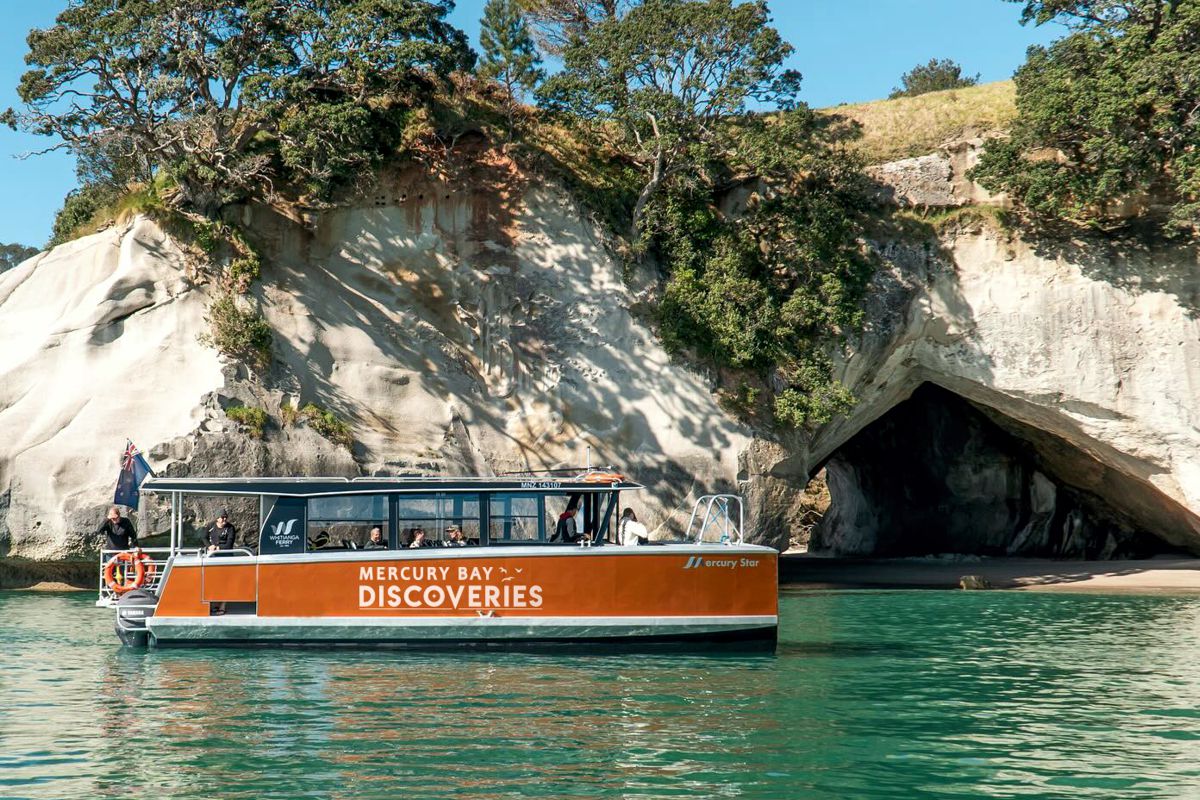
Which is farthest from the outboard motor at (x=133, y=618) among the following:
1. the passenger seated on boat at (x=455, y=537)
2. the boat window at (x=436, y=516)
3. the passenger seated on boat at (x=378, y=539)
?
the passenger seated on boat at (x=455, y=537)

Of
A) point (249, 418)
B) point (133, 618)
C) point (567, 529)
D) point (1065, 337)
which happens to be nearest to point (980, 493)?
point (1065, 337)

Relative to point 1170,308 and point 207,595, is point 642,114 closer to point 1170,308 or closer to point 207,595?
point 1170,308

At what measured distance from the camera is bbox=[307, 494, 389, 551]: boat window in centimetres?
1878

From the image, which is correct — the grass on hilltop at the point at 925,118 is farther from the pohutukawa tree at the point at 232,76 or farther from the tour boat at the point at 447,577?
the tour boat at the point at 447,577

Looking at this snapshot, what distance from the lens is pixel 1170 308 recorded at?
33719 mm

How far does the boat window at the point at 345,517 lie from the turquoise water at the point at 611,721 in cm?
195

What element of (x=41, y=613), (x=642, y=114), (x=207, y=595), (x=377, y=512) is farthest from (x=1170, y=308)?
(x=41, y=613)

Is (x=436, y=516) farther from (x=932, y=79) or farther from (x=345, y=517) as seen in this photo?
(x=932, y=79)

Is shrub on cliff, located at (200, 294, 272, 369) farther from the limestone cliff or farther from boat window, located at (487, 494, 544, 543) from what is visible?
the limestone cliff

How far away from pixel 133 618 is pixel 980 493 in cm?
3542

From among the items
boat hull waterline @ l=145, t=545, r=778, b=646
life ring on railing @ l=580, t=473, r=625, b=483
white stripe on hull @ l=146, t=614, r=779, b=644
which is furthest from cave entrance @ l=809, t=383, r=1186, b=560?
white stripe on hull @ l=146, t=614, r=779, b=644

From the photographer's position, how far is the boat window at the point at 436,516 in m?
18.7

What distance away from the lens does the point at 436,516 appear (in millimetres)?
18797

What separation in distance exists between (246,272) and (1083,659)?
24018mm
